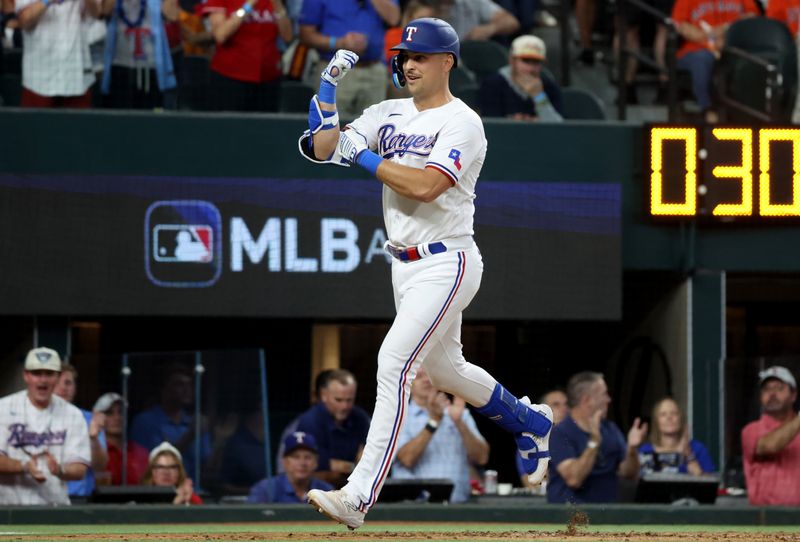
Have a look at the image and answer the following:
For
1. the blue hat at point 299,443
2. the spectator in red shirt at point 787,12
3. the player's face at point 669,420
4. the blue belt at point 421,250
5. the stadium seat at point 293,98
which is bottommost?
the blue hat at point 299,443

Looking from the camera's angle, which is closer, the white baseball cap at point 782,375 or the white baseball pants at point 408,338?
the white baseball pants at point 408,338

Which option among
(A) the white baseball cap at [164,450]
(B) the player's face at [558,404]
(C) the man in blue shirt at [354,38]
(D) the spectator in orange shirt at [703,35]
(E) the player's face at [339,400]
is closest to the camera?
(A) the white baseball cap at [164,450]

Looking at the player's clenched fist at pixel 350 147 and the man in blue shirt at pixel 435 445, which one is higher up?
the player's clenched fist at pixel 350 147

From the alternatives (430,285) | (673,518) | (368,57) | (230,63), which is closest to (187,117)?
(230,63)

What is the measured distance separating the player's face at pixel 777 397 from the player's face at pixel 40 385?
4.30 m

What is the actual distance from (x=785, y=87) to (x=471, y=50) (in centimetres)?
244

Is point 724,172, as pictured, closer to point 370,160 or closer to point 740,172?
point 740,172

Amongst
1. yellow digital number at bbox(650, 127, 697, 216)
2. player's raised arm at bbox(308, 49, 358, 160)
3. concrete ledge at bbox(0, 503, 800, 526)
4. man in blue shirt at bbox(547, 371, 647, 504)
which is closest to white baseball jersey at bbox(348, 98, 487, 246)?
player's raised arm at bbox(308, 49, 358, 160)

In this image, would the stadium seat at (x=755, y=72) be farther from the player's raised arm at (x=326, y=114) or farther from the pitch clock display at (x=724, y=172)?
the player's raised arm at (x=326, y=114)

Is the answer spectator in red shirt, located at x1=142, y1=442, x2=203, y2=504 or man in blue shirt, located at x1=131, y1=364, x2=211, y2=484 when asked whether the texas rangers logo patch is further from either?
man in blue shirt, located at x1=131, y1=364, x2=211, y2=484

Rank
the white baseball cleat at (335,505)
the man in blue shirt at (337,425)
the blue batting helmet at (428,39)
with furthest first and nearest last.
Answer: the man in blue shirt at (337,425) < the blue batting helmet at (428,39) < the white baseball cleat at (335,505)

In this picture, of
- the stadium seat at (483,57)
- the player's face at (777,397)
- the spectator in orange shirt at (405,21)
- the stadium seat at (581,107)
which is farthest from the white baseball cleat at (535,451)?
the stadium seat at (483,57)

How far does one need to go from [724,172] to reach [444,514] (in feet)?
11.9

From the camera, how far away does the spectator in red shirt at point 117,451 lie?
9.80 metres
